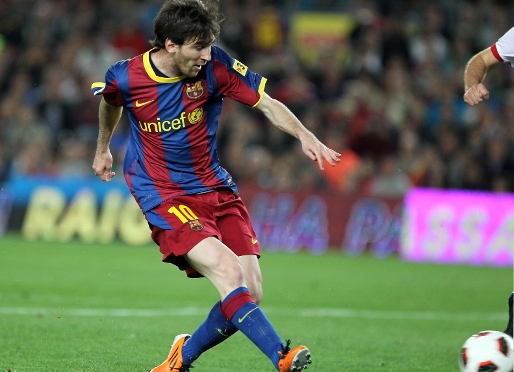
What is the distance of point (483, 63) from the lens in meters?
5.80

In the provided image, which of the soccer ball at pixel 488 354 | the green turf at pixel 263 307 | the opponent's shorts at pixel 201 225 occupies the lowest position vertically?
the green turf at pixel 263 307

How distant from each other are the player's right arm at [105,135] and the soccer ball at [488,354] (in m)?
2.43

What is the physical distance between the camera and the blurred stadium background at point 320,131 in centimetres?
1448

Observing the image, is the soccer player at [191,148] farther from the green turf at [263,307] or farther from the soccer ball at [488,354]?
the soccer ball at [488,354]

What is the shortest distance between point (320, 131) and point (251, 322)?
1146 centimetres

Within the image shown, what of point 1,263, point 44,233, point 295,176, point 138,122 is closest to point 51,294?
point 1,263

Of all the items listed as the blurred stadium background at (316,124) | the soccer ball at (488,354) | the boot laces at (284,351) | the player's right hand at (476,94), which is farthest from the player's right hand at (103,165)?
the blurred stadium background at (316,124)

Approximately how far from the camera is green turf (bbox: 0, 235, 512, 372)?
6176mm

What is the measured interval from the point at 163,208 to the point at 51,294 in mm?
4242

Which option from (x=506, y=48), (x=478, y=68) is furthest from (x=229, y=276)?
(x=506, y=48)

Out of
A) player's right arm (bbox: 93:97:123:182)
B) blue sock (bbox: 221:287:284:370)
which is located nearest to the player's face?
player's right arm (bbox: 93:97:123:182)

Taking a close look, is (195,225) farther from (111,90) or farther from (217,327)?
(111,90)

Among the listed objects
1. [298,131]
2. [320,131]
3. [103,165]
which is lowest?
[320,131]

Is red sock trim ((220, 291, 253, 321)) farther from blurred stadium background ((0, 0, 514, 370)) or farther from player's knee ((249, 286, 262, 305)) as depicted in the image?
blurred stadium background ((0, 0, 514, 370))
